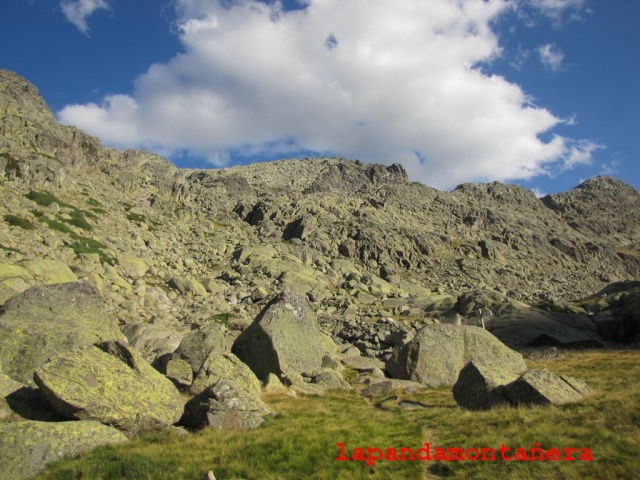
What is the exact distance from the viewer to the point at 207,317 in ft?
166

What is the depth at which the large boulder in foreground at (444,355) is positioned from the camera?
94.1ft

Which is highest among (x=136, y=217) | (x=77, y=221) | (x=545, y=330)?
(x=136, y=217)

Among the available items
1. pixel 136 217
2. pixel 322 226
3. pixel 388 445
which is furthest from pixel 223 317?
pixel 322 226

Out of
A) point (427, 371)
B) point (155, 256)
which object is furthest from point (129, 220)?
point (427, 371)

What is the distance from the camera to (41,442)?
11.8 m

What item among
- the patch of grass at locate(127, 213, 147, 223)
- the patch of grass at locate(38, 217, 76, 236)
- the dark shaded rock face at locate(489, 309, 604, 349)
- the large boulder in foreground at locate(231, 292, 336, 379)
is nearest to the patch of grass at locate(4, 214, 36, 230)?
the patch of grass at locate(38, 217, 76, 236)

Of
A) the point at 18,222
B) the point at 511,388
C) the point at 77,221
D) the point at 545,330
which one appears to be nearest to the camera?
the point at 511,388

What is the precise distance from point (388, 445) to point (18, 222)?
5947 cm

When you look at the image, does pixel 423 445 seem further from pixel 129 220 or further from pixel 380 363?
pixel 129 220

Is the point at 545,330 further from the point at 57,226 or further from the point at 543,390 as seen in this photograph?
the point at 57,226

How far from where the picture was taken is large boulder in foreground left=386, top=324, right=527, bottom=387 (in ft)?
94.1

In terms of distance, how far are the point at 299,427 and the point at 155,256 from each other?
6619 cm

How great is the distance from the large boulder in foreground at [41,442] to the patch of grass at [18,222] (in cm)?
5112

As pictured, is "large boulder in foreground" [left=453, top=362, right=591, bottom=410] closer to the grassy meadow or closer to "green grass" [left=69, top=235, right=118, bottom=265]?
the grassy meadow
